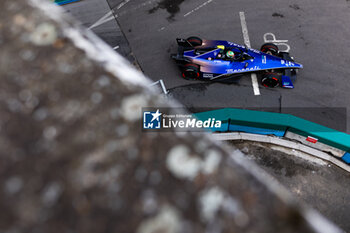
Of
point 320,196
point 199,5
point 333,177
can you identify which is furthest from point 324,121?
point 199,5

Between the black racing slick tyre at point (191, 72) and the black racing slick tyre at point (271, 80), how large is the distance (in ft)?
10.0

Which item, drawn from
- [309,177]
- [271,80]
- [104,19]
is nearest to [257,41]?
[271,80]

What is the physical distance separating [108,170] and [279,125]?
9790 millimetres

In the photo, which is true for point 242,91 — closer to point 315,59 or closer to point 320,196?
point 315,59

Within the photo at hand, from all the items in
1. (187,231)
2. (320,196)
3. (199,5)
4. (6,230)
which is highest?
(6,230)

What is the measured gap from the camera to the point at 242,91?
43.9ft

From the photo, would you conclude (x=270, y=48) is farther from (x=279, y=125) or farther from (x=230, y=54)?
(x=279, y=125)

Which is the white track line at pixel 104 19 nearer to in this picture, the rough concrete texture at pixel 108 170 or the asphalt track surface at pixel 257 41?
the asphalt track surface at pixel 257 41

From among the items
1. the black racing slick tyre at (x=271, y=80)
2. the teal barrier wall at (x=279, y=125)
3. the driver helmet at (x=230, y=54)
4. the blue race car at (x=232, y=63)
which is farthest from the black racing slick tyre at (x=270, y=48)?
the teal barrier wall at (x=279, y=125)

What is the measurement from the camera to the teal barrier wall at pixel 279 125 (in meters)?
10.7

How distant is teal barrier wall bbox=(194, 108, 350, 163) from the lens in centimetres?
1068

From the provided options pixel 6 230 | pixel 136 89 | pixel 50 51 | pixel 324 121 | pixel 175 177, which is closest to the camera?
pixel 6 230

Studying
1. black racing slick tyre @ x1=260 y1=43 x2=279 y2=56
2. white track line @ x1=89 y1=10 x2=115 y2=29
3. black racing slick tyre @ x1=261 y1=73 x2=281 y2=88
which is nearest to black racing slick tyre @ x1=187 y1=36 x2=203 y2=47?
black racing slick tyre @ x1=260 y1=43 x2=279 y2=56

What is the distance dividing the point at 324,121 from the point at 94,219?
12565 millimetres
